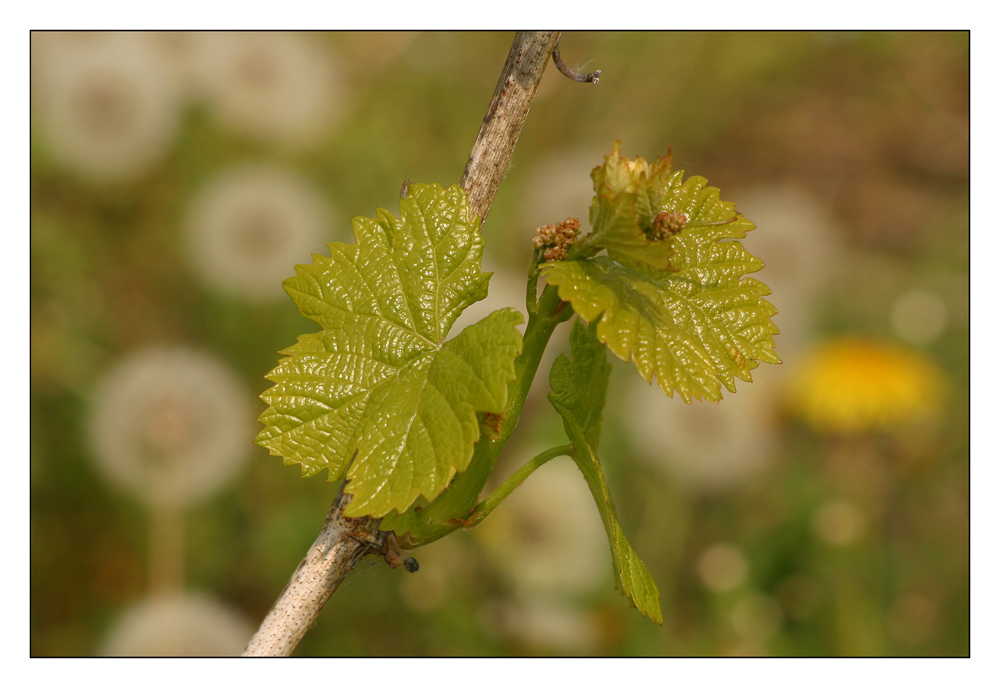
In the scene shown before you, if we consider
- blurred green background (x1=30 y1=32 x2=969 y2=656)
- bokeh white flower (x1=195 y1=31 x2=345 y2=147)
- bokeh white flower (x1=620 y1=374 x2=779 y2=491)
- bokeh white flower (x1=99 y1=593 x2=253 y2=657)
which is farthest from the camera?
bokeh white flower (x1=195 y1=31 x2=345 y2=147)

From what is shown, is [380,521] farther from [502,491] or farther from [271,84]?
[271,84]

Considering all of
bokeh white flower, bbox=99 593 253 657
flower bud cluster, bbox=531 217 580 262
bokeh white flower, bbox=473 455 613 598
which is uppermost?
flower bud cluster, bbox=531 217 580 262

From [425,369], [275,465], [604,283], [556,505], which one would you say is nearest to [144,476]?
[275,465]

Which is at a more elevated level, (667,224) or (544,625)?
(667,224)

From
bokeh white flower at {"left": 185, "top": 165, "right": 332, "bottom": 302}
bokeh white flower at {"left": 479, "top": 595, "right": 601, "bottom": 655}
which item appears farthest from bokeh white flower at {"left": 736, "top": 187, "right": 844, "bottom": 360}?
bokeh white flower at {"left": 185, "top": 165, "right": 332, "bottom": 302}

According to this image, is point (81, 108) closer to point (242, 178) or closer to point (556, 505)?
point (242, 178)

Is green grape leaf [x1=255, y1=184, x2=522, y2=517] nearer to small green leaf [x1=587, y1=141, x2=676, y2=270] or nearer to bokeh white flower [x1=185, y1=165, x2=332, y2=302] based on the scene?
small green leaf [x1=587, y1=141, x2=676, y2=270]

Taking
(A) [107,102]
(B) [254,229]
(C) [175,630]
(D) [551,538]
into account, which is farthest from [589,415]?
(A) [107,102]
